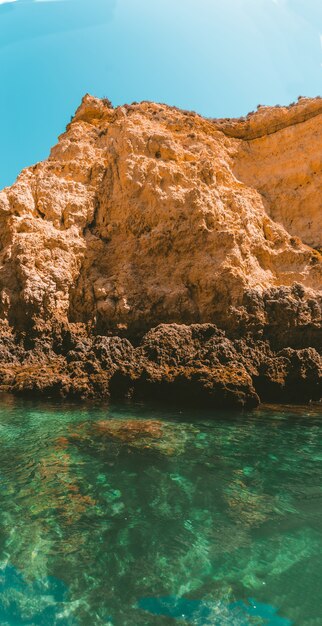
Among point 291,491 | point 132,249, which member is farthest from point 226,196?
point 291,491

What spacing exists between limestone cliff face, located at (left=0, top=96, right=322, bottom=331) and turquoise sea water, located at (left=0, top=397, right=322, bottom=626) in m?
7.06

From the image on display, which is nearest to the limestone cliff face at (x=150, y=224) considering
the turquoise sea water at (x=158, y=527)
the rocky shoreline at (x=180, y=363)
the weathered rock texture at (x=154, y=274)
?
the weathered rock texture at (x=154, y=274)

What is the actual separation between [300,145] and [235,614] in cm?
2295

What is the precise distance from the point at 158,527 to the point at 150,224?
535 inches

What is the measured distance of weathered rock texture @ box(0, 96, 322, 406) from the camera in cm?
1324

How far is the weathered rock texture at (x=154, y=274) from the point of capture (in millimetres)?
13242

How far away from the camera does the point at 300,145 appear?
22.2 m

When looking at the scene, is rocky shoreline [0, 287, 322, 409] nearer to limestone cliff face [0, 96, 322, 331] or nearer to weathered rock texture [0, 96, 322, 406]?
weathered rock texture [0, 96, 322, 406]

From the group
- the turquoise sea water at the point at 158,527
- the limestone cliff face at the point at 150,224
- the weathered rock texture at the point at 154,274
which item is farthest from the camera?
the limestone cliff face at the point at 150,224

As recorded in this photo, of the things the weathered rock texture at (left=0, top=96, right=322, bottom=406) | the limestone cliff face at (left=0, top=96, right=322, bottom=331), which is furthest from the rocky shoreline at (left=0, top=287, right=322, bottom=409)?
the limestone cliff face at (left=0, top=96, right=322, bottom=331)

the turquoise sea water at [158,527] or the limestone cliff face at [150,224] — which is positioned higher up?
the limestone cliff face at [150,224]

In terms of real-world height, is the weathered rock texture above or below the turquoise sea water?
above

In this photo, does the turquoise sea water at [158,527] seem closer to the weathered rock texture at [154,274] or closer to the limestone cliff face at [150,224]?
the weathered rock texture at [154,274]

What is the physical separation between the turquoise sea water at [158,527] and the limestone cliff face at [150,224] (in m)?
7.06
